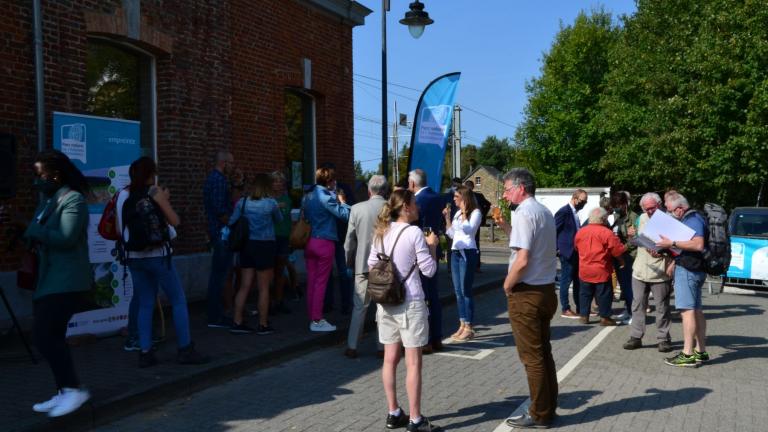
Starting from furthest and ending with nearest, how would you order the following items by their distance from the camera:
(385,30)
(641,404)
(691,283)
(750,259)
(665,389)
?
1. (750,259)
2. (385,30)
3. (691,283)
4. (665,389)
5. (641,404)

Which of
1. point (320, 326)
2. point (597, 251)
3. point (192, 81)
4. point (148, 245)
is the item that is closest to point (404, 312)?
point (148, 245)

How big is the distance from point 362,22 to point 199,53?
5463 mm

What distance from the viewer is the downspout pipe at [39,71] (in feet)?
25.4

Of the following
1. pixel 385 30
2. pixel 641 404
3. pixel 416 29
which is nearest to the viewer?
pixel 641 404

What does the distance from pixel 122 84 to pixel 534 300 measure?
23.6 feet

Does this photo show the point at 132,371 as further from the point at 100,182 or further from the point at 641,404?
the point at 641,404

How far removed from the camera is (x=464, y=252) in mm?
8156

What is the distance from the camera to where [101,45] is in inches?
364

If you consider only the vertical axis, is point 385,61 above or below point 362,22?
below

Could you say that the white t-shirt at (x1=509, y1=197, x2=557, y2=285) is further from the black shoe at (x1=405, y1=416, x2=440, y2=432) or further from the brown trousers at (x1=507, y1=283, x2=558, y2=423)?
the black shoe at (x1=405, y1=416, x2=440, y2=432)

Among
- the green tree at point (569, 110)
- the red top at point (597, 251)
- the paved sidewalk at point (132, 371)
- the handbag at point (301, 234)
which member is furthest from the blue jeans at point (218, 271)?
the green tree at point (569, 110)

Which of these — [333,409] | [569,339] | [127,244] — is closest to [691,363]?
[569,339]

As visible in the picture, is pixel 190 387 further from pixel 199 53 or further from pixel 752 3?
pixel 752 3

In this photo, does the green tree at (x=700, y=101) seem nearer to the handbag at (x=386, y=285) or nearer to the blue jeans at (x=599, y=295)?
the blue jeans at (x=599, y=295)
